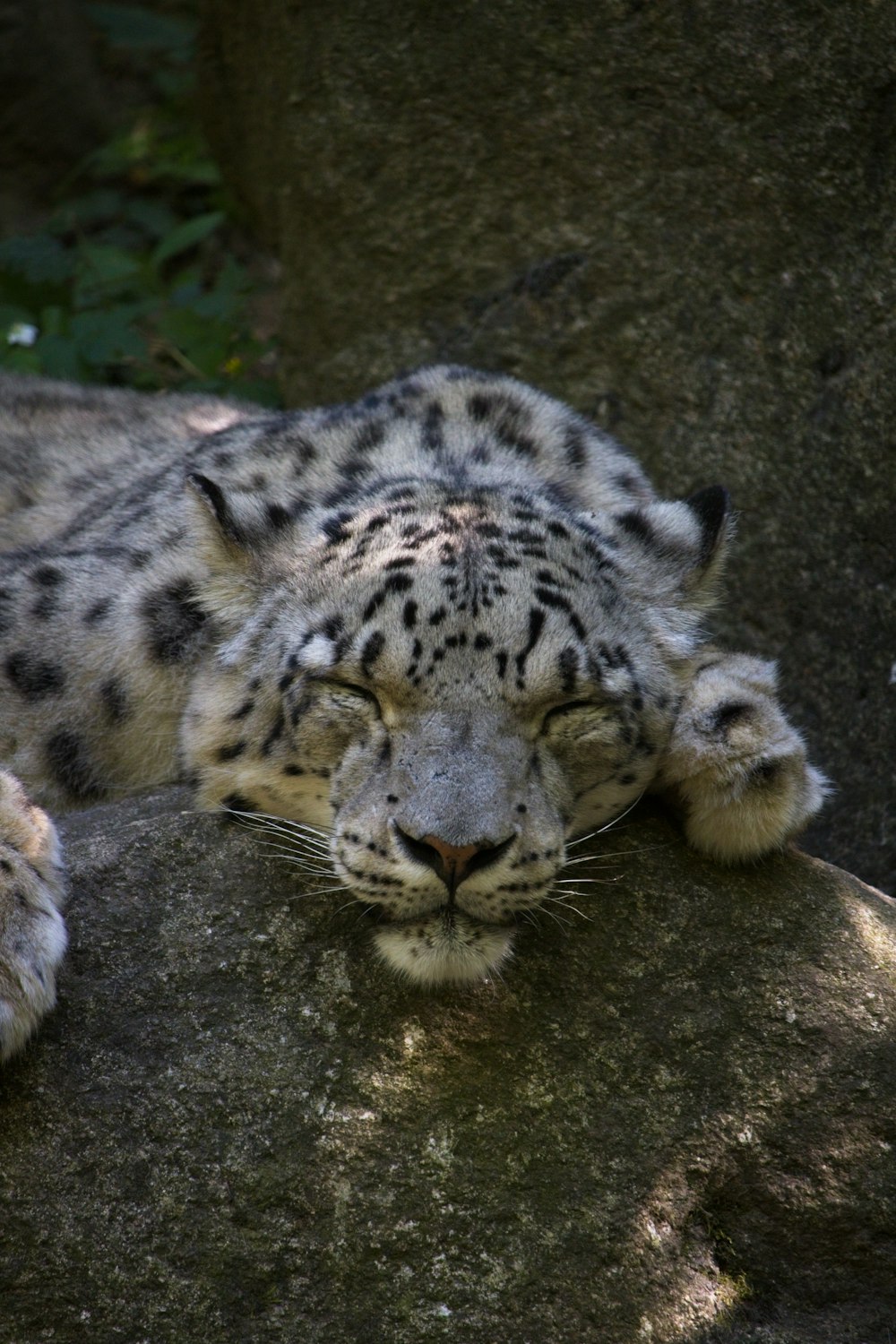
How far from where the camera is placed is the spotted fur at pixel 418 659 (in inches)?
159

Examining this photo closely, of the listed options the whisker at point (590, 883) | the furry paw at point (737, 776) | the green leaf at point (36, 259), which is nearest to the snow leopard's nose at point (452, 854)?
the whisker at point (590, 883)

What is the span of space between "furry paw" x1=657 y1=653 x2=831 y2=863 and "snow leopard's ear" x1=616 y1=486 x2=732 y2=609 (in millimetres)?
481

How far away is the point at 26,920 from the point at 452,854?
108 centimetres

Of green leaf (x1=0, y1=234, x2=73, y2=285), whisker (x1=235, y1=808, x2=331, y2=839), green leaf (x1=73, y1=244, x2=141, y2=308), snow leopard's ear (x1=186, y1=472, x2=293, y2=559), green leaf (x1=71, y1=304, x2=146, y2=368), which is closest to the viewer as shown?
whisker (x1=235, y1=808, x2=331, y2=839)

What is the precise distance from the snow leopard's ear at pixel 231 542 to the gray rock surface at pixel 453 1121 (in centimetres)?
90

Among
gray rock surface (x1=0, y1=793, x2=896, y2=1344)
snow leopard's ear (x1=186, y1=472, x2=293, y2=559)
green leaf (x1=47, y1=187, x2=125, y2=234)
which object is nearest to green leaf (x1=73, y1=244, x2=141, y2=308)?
green leaf (x1=47, y1=187, x2=125, y2=234)

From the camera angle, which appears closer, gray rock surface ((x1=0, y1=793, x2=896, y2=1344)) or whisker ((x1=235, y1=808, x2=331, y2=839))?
gray rock surface ((x1=0, y1=793, x2=896, y2=1344))

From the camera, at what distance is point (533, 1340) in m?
3.52

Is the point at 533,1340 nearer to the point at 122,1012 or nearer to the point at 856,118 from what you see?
the point at 122,1012

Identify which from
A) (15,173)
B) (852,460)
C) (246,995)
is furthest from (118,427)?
(15,173)

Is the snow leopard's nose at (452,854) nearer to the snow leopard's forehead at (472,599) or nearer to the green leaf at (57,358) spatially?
the snow leopard's forehead at (472,599)

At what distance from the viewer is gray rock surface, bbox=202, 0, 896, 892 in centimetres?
596

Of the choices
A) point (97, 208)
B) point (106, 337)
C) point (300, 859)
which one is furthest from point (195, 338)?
point (300, 859)

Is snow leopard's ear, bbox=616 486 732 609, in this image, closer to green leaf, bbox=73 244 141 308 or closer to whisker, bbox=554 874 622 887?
whisker, bbox=554 874 622 887
